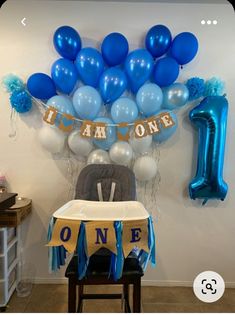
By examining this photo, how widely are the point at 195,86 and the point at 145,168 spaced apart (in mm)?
716

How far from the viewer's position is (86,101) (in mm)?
1952

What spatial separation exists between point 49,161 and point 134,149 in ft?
2.27

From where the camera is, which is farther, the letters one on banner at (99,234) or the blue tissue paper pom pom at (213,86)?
the blue tissue paper pom pom at (213,86)

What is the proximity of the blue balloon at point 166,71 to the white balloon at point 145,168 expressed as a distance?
0.57 m

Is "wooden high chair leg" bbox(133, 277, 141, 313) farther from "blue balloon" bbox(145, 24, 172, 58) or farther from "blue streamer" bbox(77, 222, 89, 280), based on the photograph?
"blue balloon" bbox(145, 24, 172, 58)

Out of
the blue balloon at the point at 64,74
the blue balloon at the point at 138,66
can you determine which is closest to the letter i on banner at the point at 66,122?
the blue balloon at the point at 64,74

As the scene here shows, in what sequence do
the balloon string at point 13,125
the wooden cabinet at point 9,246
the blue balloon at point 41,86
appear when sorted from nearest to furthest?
the wooden cabinet at point 9,246 → the blue balloon at point 41,86 → the balloon string at point 13,125

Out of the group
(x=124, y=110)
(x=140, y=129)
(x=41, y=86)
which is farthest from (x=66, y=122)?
(x=140, y=129)

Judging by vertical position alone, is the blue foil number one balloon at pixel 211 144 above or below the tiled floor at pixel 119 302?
above

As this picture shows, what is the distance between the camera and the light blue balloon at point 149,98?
1954 millimetres

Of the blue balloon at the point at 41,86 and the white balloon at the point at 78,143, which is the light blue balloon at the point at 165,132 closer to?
the white balloon at the point at 78,143

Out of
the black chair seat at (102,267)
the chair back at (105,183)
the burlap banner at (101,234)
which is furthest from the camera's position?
the chair back at (105,183)

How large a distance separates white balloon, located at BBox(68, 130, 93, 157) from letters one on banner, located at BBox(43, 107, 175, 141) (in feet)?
0.13

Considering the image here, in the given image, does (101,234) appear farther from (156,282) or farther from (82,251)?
(156,282)
